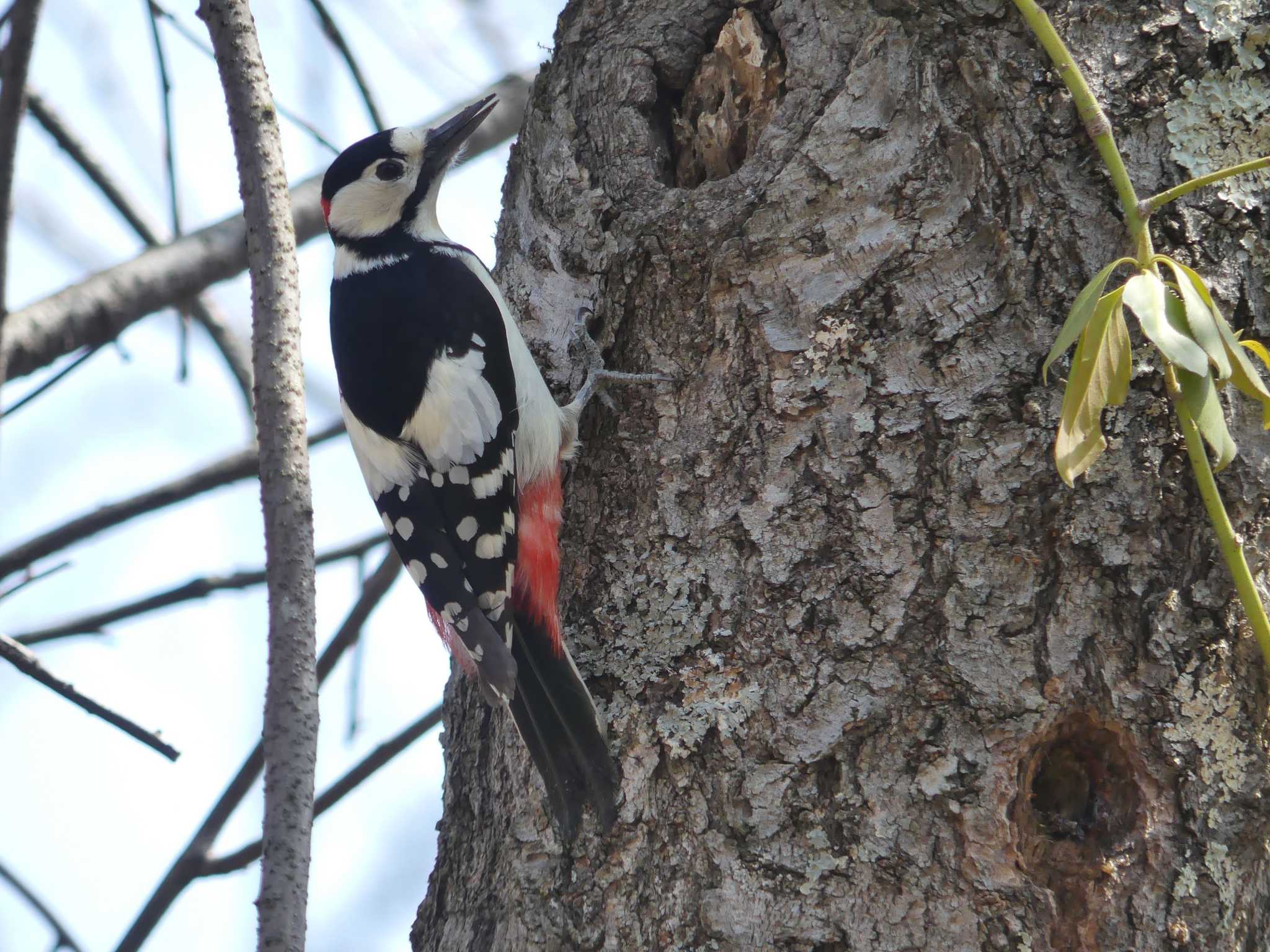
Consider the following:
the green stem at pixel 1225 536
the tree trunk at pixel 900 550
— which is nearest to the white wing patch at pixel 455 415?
the tree trunk at pixel 900 550

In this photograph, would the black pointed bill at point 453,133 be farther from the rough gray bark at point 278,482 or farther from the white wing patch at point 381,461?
the rough gray bark at point 278,482

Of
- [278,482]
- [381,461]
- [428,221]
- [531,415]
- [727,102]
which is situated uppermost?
[428,221]

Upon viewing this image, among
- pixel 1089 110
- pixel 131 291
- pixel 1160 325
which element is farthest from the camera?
pixel 131 291

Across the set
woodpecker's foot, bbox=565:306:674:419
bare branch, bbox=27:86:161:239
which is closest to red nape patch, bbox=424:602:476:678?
woodpecker's foot, bbox=565:306:674:419

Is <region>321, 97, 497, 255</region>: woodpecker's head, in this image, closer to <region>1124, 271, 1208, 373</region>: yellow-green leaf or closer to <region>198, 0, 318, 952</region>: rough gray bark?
<region>198, 0, 318, 952</region>: rough gray bark

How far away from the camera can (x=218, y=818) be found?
2490 millimetres

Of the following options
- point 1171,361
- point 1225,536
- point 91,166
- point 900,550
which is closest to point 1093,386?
point 1171,361

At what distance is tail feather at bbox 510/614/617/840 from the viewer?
6.36 feet

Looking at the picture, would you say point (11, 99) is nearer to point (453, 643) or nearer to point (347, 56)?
point (347, 56)

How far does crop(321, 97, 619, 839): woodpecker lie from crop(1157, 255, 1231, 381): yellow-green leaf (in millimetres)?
1103

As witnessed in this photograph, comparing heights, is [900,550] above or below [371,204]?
below

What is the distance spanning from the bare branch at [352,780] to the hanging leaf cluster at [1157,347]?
1662 millimetres

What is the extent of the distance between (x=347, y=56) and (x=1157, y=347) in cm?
240

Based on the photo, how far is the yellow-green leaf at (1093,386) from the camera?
144cm
